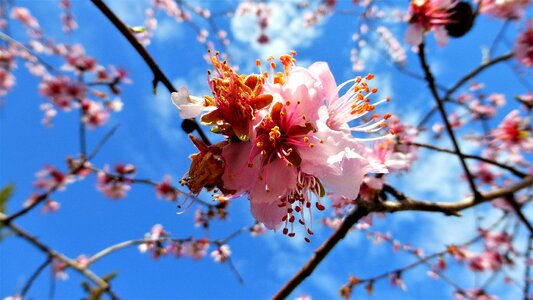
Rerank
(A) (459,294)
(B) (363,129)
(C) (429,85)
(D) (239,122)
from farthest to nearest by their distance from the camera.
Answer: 1. (A) (459,294)
2. (C) (429,85)
3. (B) (363,129)
4. (D) (239,122)

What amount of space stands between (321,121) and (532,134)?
3.10 meters

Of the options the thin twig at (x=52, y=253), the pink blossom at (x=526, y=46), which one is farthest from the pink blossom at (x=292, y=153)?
the pink blossom at (x=526, y=46)

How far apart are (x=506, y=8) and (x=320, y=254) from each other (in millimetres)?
2549

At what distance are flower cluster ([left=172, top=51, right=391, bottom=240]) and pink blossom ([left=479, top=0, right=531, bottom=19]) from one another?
2524 mm

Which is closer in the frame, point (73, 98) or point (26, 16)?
point (73, 98)

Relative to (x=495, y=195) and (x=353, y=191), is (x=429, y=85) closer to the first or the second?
(x=495, y=195)

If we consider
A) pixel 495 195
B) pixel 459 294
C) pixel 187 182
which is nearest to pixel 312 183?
pixel 187 182

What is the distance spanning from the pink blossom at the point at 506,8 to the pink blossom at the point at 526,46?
0.74 feet

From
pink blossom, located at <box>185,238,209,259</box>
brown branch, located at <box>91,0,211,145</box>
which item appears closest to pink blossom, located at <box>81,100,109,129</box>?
pink blossom, located at <box>185,238,209,259</box>

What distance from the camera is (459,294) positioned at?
511cm

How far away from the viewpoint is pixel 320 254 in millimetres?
1728

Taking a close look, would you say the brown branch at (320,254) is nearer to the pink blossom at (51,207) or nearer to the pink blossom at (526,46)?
the pink blossom at (526,46)

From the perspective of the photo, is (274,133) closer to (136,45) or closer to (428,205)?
(136,45)

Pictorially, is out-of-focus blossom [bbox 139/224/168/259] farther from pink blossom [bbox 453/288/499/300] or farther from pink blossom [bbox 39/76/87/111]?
pink blossom [bbox 453/288/499/300]
